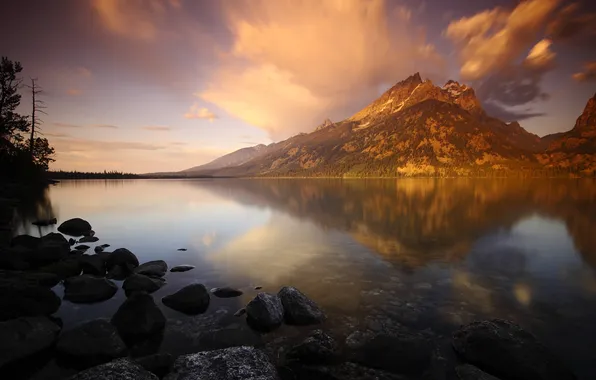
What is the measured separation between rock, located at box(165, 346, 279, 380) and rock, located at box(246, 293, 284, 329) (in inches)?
110

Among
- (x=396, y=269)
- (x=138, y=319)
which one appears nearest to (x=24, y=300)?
(x=138, y=319)

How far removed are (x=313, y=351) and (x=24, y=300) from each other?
13.3 m

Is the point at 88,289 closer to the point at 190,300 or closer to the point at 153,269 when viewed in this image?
the point at 153,269

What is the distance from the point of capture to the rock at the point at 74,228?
1298 inches

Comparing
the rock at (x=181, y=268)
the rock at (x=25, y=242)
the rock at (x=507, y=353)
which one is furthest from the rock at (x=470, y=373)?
the rock at (x=25, y=242)

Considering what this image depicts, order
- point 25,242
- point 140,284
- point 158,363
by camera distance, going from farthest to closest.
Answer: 1. point 25,242
2. point 140,284
3. point 158,363

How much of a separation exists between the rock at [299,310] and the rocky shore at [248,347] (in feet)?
0.15

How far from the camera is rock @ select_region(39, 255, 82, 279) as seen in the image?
60.1 feet

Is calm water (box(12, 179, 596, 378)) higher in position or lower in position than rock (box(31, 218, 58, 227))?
lower

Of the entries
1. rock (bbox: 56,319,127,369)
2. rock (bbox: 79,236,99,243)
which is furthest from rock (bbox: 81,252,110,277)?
rock (bbox: 79,236,99,243)

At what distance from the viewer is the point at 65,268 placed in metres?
18.8

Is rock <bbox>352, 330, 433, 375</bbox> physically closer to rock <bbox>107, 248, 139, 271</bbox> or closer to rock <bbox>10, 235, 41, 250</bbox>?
rock <bbox>107, 248, 139, 271</bbox>

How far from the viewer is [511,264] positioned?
70.7 feet

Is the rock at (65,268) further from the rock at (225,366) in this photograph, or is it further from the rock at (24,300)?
the rock at (225,366)
